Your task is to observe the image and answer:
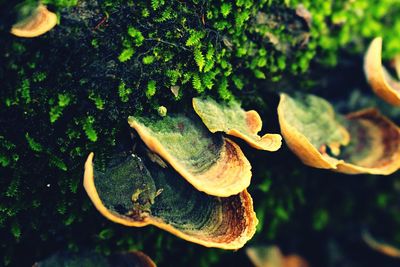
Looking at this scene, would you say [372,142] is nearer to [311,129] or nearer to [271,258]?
[311,129]

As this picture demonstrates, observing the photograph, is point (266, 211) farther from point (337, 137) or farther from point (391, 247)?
point (391, 247)

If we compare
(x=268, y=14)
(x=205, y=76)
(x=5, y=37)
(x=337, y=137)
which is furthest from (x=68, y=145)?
(x=337, y=137)

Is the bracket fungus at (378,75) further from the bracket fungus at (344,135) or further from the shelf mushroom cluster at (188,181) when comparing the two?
the shelf mushroom cluster at (188,181)

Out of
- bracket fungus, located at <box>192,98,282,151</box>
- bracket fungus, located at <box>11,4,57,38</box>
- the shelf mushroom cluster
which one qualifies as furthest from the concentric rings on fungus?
bracket fungus, located at <box>11,4,57,38</box>

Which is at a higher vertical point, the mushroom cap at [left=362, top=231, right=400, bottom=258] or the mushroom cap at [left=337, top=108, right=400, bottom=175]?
the mushroom cap at [left=337, top=108, right=400, bottom=175]

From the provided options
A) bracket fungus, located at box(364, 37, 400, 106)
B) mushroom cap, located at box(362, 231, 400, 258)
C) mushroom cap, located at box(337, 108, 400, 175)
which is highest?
bracket fungus, located at box(364, 37, 400, 106)

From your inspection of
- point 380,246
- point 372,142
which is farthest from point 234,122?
point 380,246

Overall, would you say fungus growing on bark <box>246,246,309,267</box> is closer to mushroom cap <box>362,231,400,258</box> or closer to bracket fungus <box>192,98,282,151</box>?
mushroom cap <box>362,231,400,258</box>
